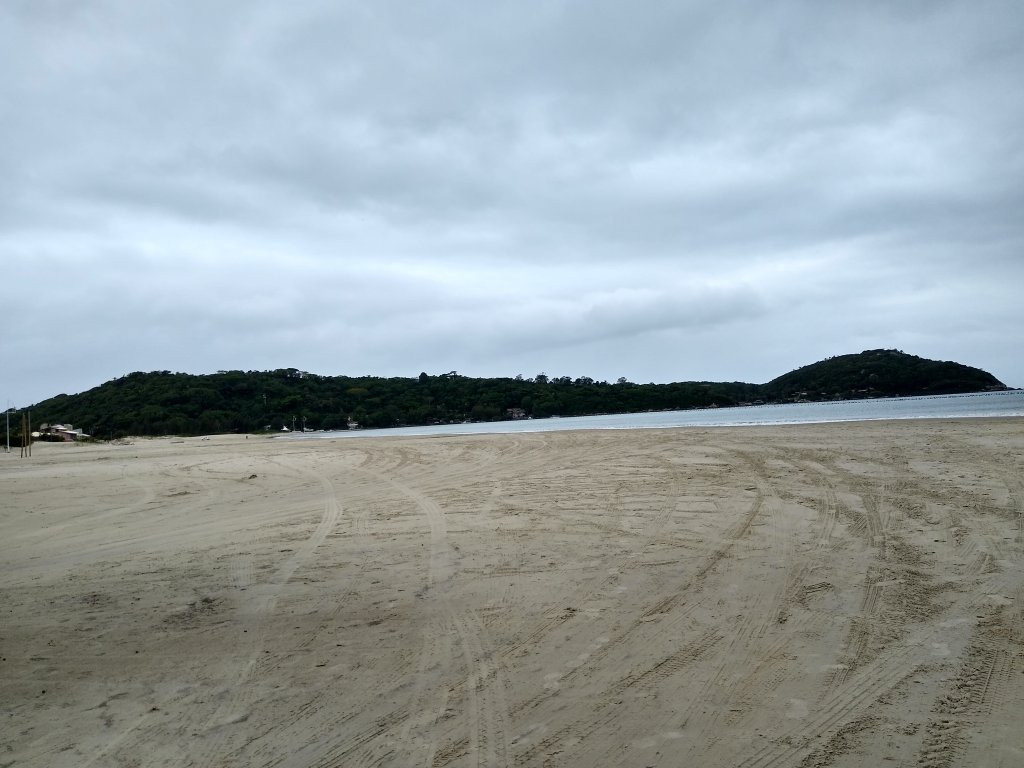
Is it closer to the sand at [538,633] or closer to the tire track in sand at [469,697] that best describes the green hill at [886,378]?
the sand at [538,633]

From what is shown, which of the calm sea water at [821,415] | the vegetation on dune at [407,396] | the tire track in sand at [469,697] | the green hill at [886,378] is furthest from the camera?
the green hill at [886,378]

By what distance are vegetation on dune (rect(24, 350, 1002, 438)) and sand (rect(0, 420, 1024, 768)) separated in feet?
213

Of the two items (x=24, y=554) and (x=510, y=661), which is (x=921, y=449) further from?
(x=24, y=554)

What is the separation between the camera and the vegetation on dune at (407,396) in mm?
73812

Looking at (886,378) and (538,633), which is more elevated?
(886,378)

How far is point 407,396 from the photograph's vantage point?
10062 centimetres

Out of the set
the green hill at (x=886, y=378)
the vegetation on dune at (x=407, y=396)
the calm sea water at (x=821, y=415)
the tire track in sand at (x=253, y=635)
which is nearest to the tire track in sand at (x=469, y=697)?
the tire track in sand at (x=253, y=635)

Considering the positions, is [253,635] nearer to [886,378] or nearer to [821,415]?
[821,415]

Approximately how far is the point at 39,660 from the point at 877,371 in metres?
92.0

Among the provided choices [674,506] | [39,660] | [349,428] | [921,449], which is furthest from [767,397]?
[39,660]

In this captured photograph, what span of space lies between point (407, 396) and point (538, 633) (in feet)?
320

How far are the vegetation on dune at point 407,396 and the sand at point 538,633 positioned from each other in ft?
Answer: 213

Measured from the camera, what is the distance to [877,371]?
81.3m

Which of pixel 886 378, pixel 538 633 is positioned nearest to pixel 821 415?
pixel 538 633
